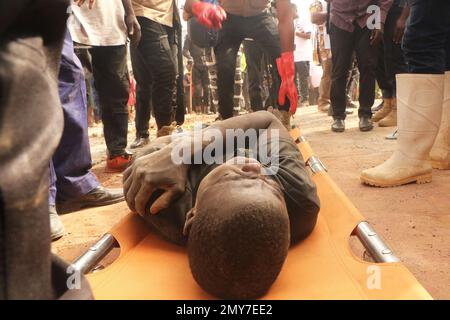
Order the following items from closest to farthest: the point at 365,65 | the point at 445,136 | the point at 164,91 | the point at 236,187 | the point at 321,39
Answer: the point at 236,187, the point at 445,136, the point at 164,91, the point at 365,65, the point at 321,39

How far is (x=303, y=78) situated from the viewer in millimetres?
8844

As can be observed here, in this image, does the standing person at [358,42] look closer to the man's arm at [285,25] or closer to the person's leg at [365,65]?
the person's leg at [365,65]

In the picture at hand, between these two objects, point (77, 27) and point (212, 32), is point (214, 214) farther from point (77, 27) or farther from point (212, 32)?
point (212, 32)

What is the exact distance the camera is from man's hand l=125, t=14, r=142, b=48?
2818 mm

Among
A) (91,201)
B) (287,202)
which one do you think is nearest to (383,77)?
(91,201)

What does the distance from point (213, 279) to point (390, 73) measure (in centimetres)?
361

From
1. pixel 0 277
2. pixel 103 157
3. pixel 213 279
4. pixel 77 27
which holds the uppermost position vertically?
pixel 77 27

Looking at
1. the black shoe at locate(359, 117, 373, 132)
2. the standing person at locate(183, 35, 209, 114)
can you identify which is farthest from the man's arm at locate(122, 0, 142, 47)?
the standing person at locate(183, 35, 209, 114)

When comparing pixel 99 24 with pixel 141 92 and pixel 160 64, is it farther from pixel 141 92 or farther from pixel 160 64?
pixel 141 92

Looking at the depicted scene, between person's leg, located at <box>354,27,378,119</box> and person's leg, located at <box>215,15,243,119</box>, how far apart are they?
1173mm

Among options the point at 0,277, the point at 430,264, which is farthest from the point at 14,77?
the point at 430,264

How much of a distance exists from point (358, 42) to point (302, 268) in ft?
10.3

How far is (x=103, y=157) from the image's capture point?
391 cm

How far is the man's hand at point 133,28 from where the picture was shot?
2818mm
